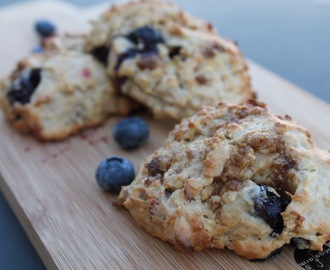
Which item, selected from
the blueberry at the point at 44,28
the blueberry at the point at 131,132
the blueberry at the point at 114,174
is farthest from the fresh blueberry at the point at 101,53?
the blueberry at the point at 44,28

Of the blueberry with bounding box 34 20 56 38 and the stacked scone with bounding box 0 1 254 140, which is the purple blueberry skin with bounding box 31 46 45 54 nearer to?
the blueberry with bounding box 34 20 56 38

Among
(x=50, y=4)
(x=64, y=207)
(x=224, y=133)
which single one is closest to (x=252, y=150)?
(x=224, y=133)

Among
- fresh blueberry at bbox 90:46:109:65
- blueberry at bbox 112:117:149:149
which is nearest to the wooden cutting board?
blueberry at bbox 112:117:149:149

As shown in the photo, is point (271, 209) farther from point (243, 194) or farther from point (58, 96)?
point (58, 96)

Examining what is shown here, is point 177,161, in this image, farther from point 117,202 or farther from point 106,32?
point 106,32

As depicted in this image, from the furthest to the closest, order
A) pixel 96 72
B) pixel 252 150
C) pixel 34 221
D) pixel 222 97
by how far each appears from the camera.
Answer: pixel 96 72 → pixel 222 97 → pixel 34 221 → pixel 252 150

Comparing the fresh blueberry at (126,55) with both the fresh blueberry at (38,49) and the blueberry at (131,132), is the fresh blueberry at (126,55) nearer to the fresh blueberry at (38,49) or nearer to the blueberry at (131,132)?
the blueberry at (131,132)
